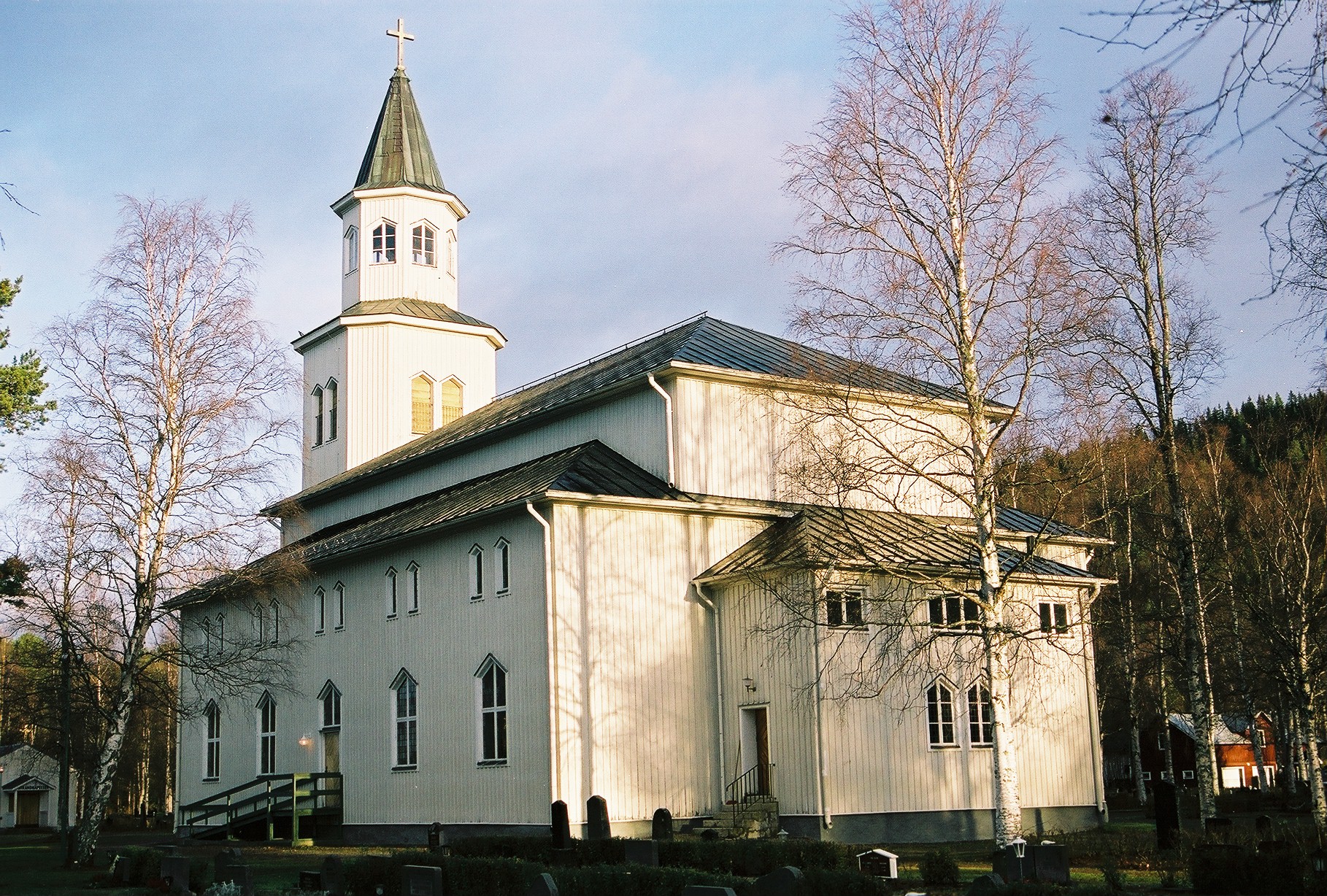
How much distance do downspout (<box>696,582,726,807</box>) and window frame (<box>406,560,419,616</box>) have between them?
638cm

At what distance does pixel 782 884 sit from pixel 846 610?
1347cm

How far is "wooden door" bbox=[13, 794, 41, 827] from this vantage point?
74000 millimetres

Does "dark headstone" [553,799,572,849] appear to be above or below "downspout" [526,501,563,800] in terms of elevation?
below

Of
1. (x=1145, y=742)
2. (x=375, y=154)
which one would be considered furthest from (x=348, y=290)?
(x=1145, y=742)

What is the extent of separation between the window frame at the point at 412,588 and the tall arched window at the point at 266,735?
754cm

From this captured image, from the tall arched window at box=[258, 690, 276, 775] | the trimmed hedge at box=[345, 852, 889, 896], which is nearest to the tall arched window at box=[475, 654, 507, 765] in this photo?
the trimmed hedge at box=[345, 852, 889, 896]

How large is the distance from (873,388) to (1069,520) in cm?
1831

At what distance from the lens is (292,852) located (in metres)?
28.1

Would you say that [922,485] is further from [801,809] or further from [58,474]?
[58,474]

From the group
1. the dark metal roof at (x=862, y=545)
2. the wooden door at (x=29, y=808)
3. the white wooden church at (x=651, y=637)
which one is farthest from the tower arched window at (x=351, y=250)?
the wooden door at (x=29, y=808)

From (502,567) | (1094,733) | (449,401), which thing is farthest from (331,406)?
(1094,733)

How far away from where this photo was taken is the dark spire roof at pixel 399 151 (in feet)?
139

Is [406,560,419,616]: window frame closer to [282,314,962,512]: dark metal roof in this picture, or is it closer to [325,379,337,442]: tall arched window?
[282,314,962,512]: dark metal roof

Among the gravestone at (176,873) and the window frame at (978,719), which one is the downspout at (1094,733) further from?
the gravestone at (176,873)
